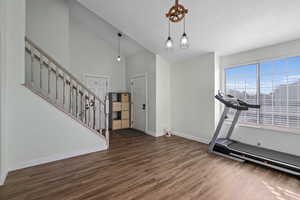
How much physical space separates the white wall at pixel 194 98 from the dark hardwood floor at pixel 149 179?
3.60ft

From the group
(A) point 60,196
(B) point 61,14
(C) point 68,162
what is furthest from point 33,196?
(B) point 61,14

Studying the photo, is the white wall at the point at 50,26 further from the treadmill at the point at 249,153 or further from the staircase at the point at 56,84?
the treadmill at the point at 249,153

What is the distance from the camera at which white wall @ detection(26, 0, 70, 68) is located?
3.38 metres

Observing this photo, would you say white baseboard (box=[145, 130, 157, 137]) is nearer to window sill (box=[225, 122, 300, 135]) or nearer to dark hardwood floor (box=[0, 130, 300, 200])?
dark hardwood floor (box=[0, 130, 300, 200])

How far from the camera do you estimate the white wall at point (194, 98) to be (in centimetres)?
373

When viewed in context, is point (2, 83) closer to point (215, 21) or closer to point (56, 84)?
point (56, 84)

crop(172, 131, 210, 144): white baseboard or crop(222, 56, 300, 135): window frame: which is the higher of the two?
crop(222, 56, 300, 135): window frame

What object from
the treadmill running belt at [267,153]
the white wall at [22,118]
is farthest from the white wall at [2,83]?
the treadmill running belt at [267,153]

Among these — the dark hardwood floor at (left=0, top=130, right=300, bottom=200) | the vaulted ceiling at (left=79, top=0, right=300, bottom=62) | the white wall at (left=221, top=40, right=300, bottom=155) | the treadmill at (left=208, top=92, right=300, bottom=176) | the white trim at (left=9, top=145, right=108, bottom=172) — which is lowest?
the dark hardwood floor at (left=0, top=130, right=300, bottom=200)

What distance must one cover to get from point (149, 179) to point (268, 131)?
9.55ft

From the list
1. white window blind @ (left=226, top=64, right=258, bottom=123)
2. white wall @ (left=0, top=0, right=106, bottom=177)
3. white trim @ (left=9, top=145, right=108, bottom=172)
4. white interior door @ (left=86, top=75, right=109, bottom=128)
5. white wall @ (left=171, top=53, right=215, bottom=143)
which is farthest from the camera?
white interior door @ (left=86, top=75, right=109, bottom=128)

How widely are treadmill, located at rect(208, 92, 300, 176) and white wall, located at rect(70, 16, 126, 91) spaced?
4.12 metres

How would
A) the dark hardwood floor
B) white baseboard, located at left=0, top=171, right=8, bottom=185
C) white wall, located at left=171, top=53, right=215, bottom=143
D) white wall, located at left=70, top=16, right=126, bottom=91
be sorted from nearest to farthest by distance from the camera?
the dark hardwood floor
white baseboard, located at left=0, top=171, right=8, bottom=185
white wall, located at left=171, top=53, right=215, bottom=143
white wall, located at left=70, top=16, right=126, bottom=91

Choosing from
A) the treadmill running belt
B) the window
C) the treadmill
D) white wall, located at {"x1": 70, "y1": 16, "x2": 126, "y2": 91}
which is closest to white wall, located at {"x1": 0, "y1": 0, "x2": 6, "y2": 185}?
white wall, located at {"x1": 70, "y1": 16, "x2": 126, "y2": 91}
